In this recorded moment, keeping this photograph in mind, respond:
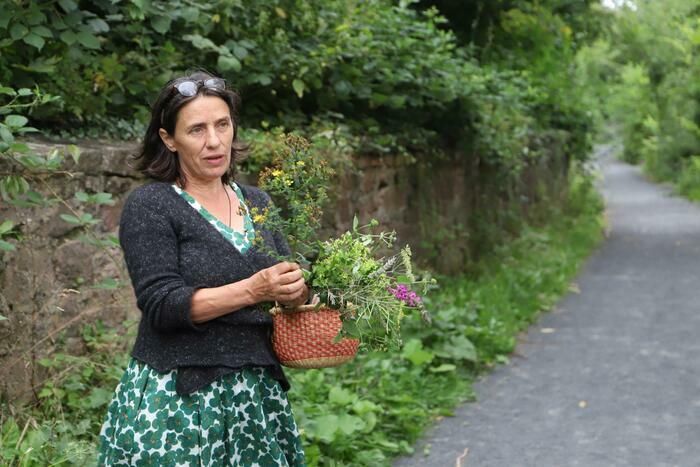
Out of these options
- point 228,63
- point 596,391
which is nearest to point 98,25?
point 228,63

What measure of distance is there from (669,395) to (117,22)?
4.03 metres

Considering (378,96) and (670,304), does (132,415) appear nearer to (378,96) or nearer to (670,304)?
(378,96)

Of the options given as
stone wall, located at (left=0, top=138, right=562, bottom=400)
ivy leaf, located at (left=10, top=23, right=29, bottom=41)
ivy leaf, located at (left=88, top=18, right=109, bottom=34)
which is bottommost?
stone wall, located at (left=0, top=138, right=562, bottom=400)

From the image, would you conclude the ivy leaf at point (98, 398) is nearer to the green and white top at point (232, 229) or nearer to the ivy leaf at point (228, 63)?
the green and white top at point (232, 229)

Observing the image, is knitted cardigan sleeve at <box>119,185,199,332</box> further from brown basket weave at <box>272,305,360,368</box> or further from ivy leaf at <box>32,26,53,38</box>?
ivy leaf at <box>32,26,53,38</box>

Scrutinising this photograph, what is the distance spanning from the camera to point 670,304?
33.2ft

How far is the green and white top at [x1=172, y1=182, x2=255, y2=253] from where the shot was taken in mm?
2729

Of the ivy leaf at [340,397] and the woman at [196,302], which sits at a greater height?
the woman at [196,302]

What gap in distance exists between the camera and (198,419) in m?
2.68

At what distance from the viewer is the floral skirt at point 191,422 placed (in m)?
2.64

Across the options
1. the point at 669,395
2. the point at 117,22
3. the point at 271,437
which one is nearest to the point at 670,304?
the point at 669,395

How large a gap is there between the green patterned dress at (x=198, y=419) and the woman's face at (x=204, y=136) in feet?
0.32

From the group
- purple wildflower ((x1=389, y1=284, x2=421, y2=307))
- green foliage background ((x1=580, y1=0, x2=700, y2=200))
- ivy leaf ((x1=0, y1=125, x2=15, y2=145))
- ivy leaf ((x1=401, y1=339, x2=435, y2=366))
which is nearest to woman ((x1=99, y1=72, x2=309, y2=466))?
purple wildflower ((x1=389, y1=284, x2=421, y2=307))

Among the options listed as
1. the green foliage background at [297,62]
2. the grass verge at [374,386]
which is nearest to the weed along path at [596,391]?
the grass verge at [374,386]
